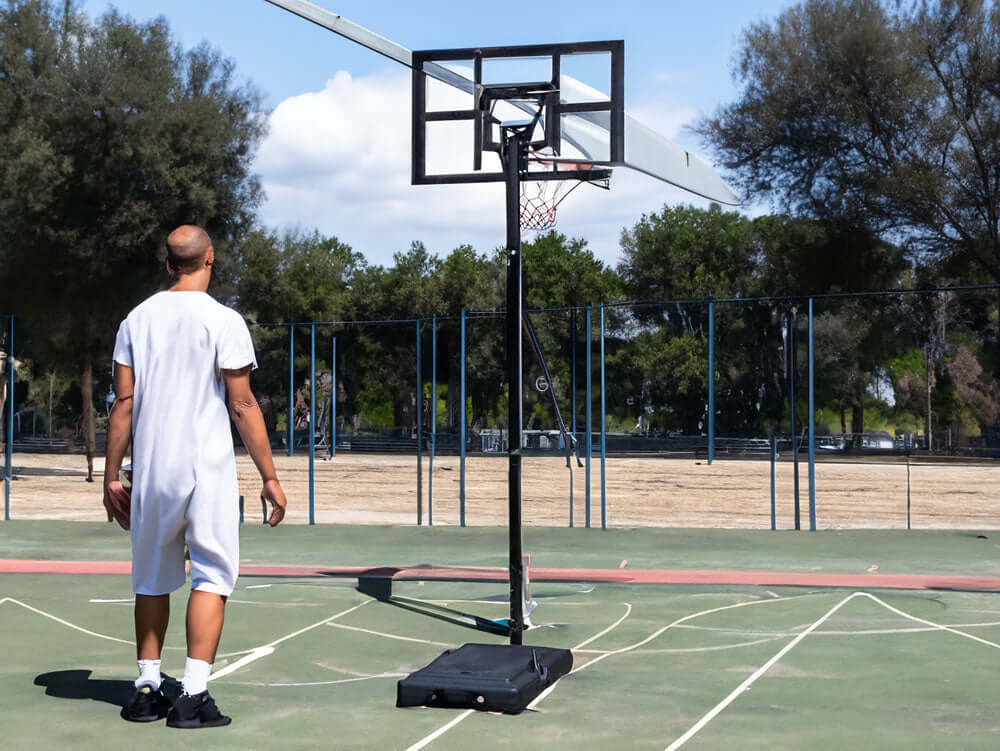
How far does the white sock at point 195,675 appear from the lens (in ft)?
14.8

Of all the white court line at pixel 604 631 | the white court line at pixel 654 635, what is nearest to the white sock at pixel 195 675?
the white court line at pixel 654 635

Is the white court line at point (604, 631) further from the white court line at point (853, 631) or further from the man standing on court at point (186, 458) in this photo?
the man standing on court at point (186, 458)

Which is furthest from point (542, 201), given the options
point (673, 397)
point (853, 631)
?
point (673, 397)

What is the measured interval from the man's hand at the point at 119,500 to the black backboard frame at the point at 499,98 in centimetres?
333

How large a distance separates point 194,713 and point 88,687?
3.96ft

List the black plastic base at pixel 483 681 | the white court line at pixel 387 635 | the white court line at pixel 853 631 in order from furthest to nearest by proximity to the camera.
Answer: the white court line at pixel 853 631 → the white court line at pixel 387 635 → the black plastic base at pixel 483 681

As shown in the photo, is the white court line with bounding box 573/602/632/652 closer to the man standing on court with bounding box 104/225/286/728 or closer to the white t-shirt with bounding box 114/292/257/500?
the man standing on court with bounding box 104/225/286/728

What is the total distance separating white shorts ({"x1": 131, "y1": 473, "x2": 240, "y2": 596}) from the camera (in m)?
4.47

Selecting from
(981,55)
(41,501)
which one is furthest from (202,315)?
(981,55)

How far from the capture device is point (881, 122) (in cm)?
3381

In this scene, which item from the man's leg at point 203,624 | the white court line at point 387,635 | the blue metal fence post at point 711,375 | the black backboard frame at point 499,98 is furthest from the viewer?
the blue metal fence post at point 711,375

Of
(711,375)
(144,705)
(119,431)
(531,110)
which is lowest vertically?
(144,705)

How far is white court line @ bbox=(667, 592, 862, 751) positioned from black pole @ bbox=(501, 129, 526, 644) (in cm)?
131

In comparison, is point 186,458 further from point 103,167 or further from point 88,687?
point 103,167
